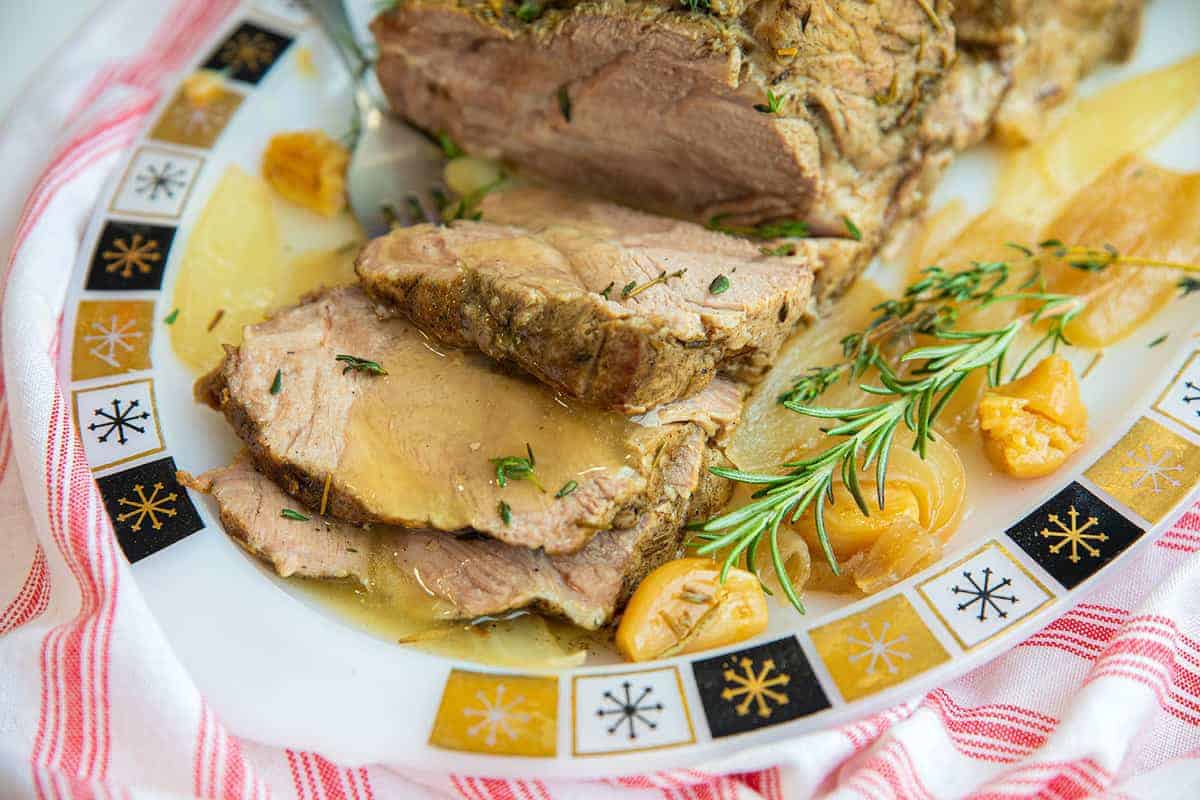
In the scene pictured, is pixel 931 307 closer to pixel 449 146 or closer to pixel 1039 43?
pixel 1039 43

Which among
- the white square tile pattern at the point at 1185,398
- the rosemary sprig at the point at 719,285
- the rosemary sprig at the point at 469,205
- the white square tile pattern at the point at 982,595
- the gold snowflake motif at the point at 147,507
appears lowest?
the gold snowflake motif at the point at 147,507

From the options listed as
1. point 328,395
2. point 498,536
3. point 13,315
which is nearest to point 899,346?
point 498,536

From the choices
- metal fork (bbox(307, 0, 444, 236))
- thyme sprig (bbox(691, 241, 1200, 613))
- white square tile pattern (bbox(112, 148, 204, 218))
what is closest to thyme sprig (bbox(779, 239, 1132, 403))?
thyme sprig (bbox(691, 241, 1200, 613))

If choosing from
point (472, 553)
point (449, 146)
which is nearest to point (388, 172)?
point (449, 146)

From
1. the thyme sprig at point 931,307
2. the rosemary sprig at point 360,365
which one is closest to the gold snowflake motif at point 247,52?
the rosemary sprig at point 360,365

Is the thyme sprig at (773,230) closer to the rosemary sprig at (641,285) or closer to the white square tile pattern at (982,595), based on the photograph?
the rosemary sprig at (641,285)

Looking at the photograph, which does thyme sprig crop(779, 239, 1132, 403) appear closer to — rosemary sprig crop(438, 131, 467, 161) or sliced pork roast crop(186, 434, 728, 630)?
sliced pork roast crop(186, 434, 728, 630)

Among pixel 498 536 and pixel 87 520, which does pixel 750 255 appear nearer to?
pixel 498 536
